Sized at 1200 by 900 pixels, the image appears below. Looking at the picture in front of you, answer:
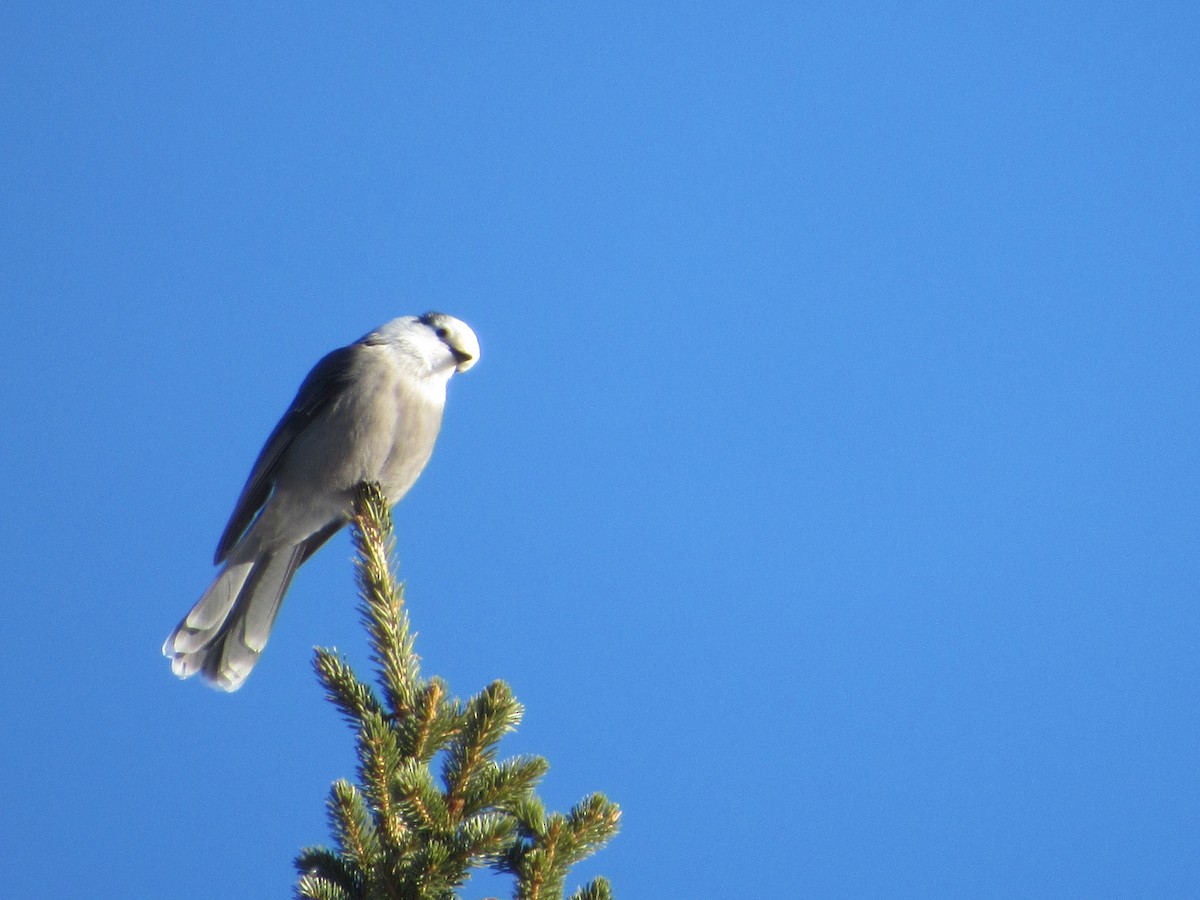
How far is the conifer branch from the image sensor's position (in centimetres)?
182

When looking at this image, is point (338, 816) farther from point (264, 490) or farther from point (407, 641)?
point (264, 490)

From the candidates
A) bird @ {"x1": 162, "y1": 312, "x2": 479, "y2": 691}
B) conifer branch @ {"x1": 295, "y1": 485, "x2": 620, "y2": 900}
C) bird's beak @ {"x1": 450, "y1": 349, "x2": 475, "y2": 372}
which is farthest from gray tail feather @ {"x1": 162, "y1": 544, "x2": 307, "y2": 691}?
conifer branch @ {"x1": 295, "y1": 485, "x2": 620, "y2": 900}

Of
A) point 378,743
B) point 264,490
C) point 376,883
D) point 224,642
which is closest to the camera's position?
point 376,883

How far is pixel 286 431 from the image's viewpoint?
4234 mm

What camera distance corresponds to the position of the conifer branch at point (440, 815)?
182 centimetres

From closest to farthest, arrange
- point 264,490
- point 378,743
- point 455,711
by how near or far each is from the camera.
Answer: 1. point 378,743
2. point 455,711
3. point 264,490

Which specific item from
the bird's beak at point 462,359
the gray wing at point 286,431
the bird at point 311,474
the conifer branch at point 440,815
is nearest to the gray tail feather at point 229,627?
the bird at point 311,474

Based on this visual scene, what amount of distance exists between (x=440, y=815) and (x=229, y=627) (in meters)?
2.33

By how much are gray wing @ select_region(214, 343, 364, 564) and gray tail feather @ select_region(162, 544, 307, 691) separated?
0.57ft

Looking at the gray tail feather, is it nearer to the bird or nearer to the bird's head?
the bird

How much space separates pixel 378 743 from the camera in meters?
1.94

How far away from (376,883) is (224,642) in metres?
2.31

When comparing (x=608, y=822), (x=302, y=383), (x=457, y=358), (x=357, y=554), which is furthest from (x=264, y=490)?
(x=608, y=822)

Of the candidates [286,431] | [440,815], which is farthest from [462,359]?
[440,815]
